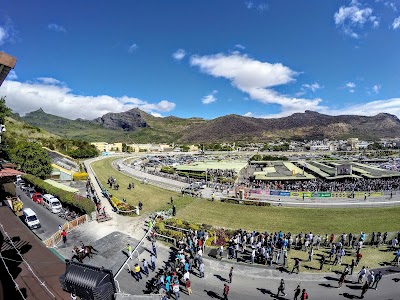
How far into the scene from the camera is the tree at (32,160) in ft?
159

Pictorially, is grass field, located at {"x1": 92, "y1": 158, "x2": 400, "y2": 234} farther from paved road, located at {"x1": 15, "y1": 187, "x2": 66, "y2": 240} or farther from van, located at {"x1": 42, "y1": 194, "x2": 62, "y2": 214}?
paved road, located at {"x1": 15, "y1": 187, "x2": 66, "y2": 240}

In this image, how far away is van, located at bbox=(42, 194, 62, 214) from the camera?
103ft

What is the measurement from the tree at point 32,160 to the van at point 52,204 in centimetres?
1918

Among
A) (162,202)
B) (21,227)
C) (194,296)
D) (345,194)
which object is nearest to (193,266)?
(194,296)

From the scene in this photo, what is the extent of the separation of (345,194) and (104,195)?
36.6 meters

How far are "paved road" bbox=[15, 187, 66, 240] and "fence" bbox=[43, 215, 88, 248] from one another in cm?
161

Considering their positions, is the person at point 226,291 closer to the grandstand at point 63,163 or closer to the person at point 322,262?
the person at point 322,262

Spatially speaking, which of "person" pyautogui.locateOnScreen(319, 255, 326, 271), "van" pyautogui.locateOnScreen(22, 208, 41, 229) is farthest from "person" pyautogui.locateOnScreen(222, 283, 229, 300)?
"van" pyautogui.locateOnScreen(22, 208, 41, 229)

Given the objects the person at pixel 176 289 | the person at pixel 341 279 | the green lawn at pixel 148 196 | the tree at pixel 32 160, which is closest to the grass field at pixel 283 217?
the green lawn at pixel 148 196

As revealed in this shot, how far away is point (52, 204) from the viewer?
3173 centimetres

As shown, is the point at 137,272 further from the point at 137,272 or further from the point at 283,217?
the point at 283,217

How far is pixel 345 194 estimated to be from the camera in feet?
128

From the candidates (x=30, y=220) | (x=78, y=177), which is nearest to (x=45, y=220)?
(x=30, y=220)

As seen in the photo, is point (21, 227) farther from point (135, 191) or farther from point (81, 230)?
point (135, 191)
